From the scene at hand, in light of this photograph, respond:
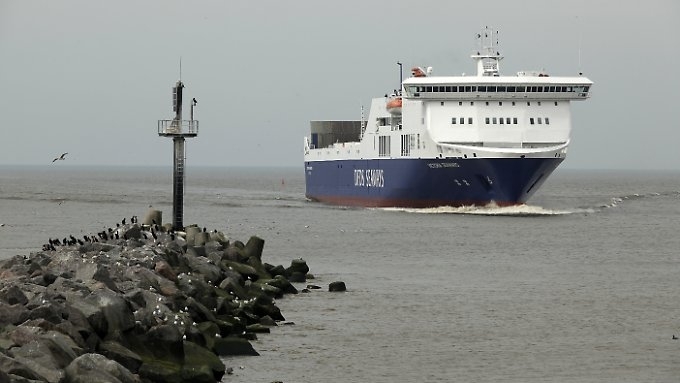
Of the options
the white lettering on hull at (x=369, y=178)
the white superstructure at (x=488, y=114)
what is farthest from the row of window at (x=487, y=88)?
the white lettering on hull at (x=369, y=178)

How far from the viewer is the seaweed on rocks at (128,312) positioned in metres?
14.3

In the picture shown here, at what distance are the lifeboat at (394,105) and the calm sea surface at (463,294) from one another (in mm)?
5398

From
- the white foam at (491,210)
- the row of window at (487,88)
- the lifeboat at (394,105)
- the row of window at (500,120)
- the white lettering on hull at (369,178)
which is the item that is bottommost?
the white foam at (491,210)

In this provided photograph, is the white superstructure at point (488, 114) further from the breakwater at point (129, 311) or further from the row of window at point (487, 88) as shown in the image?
the breakwater at point (129, 311)

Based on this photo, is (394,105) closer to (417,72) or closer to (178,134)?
(417,72)

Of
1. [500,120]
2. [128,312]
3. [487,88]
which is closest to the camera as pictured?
[128,312]

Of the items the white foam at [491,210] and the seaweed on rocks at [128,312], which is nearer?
the seaweed on rocks at [128,312]

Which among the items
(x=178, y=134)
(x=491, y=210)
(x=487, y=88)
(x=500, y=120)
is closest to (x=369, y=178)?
(x=491, y=210)

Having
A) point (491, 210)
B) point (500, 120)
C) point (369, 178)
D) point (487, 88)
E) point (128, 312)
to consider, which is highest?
point (487, 88)

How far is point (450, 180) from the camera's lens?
56.0 meters

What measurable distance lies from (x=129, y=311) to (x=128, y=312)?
78mm

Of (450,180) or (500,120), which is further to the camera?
(500,120)

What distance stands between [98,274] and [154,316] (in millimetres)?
1902

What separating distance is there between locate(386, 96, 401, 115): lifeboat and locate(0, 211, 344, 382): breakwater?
36.5m
